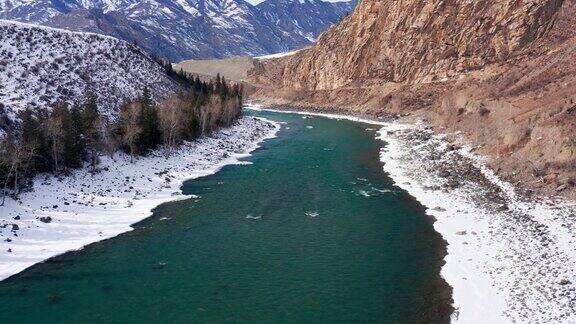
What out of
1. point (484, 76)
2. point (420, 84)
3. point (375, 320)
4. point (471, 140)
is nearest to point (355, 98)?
point (420, 84)

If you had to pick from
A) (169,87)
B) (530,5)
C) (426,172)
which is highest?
(530,5)

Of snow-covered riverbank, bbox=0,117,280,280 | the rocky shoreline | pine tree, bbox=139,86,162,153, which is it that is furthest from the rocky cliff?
pine tree, bbox=139,86,162,153

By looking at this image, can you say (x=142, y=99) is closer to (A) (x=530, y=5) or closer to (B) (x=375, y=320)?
(B) (x=375, y=320)

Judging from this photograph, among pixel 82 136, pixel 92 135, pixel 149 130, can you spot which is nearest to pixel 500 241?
pixel 92 135

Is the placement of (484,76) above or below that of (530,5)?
below

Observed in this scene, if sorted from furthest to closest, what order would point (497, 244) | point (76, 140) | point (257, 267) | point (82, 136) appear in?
point (82, 136), point (76, 140), point (497, 244), point (257, 267)

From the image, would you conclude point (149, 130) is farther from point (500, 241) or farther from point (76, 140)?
point (500, 241)

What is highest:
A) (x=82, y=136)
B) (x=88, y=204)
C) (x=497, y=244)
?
(x=82, y=136)
